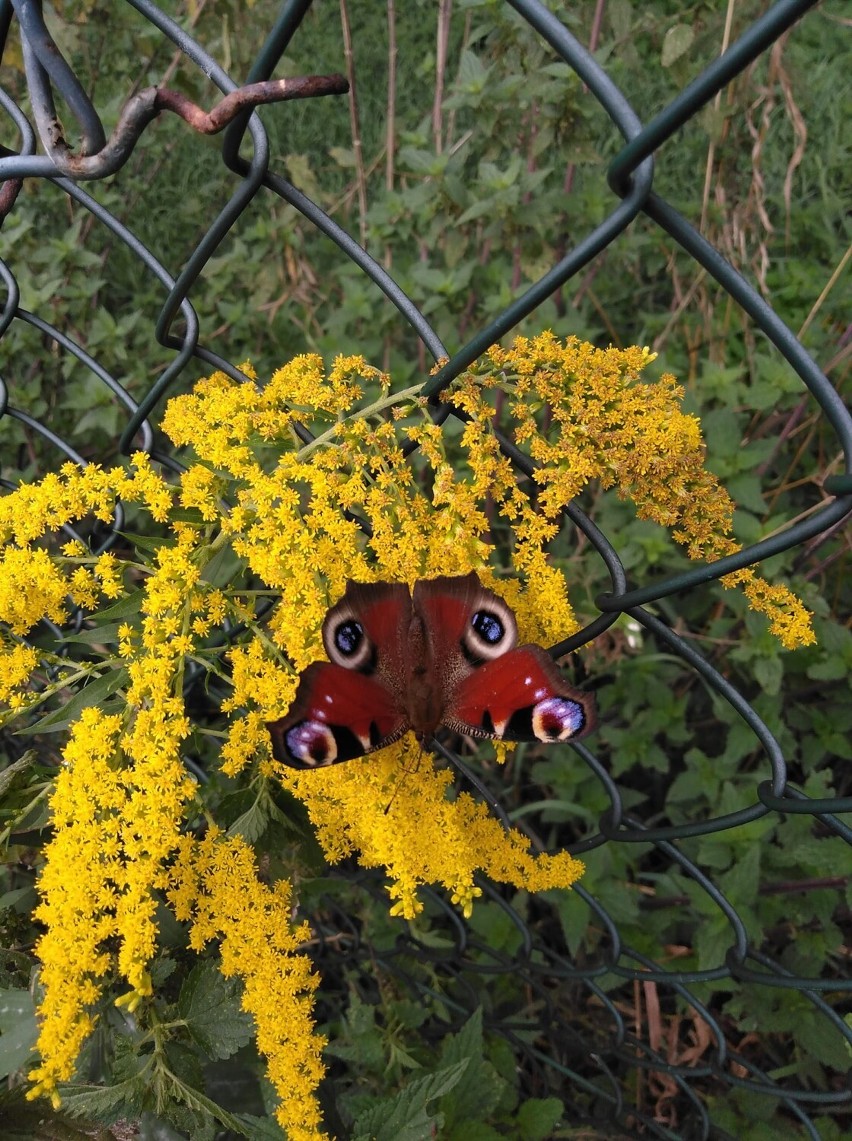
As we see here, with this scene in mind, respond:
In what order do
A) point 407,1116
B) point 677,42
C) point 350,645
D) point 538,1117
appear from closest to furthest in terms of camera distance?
point 350,645 < point 407,1116 < point 538,1117 < point 677,42

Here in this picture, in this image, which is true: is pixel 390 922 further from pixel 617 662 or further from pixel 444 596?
pixel 444 596

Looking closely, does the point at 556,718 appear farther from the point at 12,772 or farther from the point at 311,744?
the point at 12,772

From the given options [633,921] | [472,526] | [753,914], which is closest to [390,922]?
[633,921]

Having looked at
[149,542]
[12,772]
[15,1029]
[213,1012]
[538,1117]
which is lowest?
[538,1117]

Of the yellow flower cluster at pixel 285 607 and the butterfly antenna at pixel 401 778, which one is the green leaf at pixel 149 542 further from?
the butterfly antenna at pixel 401 778

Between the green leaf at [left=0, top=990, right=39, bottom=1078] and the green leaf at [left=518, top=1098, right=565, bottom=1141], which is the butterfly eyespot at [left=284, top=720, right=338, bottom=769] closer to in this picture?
the green leaf at [left=0, top=990, right=39, bottom=1078]

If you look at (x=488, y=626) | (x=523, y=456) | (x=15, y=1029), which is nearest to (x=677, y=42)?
(x=523, y=456)

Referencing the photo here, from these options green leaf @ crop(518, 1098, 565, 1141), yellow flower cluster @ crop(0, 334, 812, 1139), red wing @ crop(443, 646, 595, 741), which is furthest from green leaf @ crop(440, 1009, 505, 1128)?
red wing @ crop(443, 646, 595, 741)

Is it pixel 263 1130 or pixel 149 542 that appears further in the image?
pixel 263 1130
